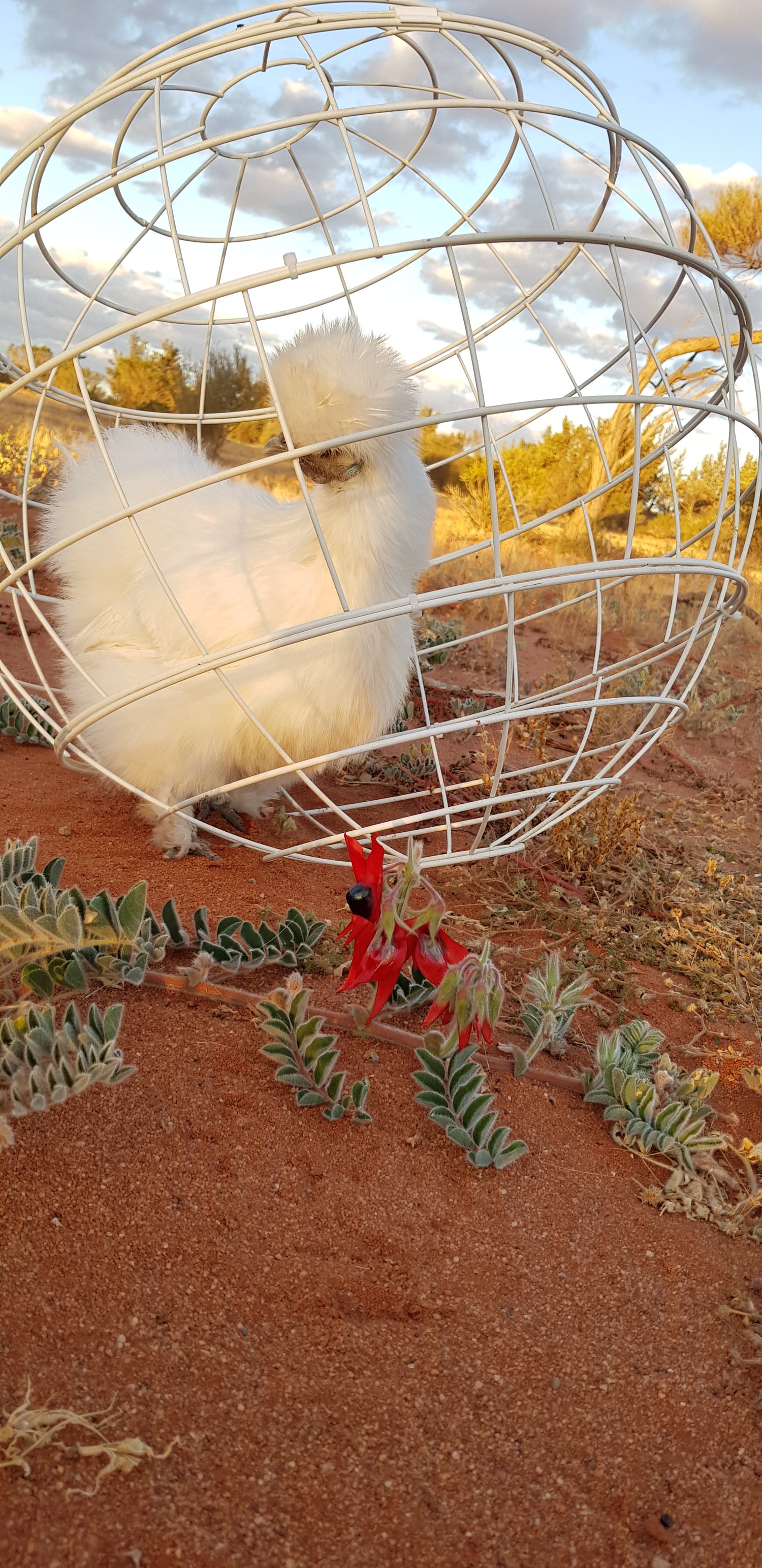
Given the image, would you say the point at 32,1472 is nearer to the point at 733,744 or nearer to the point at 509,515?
the point at 733,744

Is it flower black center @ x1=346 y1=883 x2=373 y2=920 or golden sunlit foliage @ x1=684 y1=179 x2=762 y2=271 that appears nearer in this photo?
flower black center @ x1=346 y1=883 x2=373 y2=920

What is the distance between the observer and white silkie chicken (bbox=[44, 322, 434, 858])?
1870 mm

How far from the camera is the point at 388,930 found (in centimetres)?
132

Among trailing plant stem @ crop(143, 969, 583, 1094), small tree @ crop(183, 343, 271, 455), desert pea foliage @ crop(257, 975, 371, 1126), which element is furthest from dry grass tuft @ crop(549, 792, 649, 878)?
small tree @ crop(183, 343, 271, 455)

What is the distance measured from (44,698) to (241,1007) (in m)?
2.03

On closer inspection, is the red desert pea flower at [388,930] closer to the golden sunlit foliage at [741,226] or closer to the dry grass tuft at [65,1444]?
the dry grass tuft at [65,1444]

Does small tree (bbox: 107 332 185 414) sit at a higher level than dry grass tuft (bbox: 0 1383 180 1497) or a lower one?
higher

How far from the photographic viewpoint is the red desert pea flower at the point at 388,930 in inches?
52.3

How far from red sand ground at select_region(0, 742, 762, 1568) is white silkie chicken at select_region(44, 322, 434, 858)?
0.64 meters

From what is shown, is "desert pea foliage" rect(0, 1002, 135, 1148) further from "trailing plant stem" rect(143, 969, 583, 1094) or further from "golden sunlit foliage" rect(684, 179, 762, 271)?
"golden sunlit foliage" rect(684, 179, 762, 271)

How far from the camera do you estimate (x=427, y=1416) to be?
42.3 inches

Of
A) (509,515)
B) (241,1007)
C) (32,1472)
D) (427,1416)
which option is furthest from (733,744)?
(509,515)

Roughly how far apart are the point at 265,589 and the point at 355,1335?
140cm

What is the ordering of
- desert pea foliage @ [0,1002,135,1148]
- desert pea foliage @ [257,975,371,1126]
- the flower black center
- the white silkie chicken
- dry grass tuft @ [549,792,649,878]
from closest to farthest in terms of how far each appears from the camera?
desert pea foliage @ [0,1002,135,1148], the flower black center, desert pea foliage @ [257,975,371,1126], the white silkie chicken, dry grass tuft @ [549,792,649,878]
